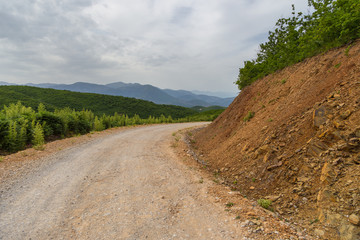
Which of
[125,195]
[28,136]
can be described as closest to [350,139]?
[125,195]

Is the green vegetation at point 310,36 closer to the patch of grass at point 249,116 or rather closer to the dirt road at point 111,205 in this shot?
the patch of grass at point 249,116

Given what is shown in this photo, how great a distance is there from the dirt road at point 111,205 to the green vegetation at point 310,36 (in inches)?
332

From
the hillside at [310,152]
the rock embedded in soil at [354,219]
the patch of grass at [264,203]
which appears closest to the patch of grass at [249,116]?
the hillside at [310,152]

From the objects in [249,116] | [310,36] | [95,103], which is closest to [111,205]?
[249,116]

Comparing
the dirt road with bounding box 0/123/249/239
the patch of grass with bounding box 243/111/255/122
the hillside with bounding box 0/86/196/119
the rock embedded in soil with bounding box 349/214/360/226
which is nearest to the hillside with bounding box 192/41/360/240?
the rock embedded in soil with bounding box 349/214/360/226

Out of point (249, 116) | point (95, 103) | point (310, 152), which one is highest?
point (95, 103)

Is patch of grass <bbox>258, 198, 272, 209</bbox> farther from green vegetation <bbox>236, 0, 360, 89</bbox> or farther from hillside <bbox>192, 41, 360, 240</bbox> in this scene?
green vegetation <bbox>236, 0, 360, 89</bbox>

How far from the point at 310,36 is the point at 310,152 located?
24.0 feet

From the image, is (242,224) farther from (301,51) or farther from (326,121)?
(301,51)

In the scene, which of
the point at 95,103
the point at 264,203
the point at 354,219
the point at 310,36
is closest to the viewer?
the point at 354,219

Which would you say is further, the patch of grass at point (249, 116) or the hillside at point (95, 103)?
the hillside at point (95, 103)

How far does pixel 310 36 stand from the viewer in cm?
921

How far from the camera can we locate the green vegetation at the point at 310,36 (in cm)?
715

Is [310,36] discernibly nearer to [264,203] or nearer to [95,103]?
[264,203]
